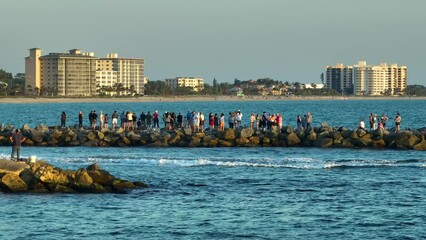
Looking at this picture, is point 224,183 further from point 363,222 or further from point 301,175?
point 363,222

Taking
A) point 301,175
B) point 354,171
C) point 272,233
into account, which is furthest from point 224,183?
point 272,233

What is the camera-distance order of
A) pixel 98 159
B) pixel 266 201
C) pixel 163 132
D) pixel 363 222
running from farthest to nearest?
pixel 163 132 < pixel 98 159 < pixel 266 201 < pixel 363 222

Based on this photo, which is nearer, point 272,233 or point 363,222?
point 272,233

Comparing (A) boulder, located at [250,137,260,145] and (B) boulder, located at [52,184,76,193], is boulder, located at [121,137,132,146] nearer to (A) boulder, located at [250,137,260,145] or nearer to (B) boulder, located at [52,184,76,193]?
(A) boulder, located at [250,137,260,145]

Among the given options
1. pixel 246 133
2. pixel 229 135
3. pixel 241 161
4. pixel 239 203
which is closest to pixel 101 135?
pixel 229 135

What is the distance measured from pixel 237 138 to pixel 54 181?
22185 millimetres

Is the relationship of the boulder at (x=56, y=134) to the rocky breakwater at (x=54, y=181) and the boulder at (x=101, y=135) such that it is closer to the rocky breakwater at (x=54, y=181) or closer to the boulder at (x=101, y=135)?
the boulder at (x=101, y=135)

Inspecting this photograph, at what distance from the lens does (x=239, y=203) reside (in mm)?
27328

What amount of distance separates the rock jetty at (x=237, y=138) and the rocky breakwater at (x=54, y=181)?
2052 centimetres

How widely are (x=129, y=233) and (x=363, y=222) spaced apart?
611cm

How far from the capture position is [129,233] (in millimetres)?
22781

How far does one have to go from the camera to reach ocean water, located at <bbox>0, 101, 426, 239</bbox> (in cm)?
2305

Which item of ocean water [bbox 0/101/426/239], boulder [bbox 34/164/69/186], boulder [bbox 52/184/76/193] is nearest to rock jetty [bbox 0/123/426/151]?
ocean water [bbox 0/101/426/239]

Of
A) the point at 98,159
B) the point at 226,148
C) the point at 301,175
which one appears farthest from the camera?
the point at 226,148
